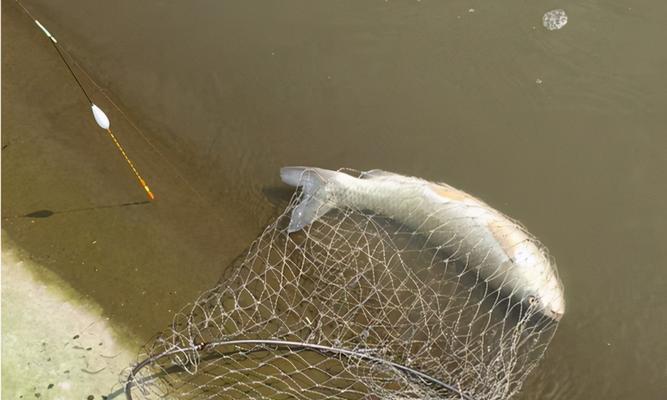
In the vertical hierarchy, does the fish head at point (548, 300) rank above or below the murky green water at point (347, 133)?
below

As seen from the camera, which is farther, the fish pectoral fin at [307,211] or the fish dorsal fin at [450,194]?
the fish pectoral fin at [307,211]

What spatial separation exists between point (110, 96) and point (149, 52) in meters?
0.53

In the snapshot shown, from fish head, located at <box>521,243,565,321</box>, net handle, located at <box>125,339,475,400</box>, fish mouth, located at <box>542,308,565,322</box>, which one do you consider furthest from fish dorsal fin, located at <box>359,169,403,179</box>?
fish mouth, located at <box>542,308,565,322</box>

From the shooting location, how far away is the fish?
422 centimetres

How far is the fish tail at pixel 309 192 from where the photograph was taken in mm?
4559

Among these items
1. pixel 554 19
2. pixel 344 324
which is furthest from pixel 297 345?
pixel 554 19

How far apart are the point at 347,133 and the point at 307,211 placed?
78 cm

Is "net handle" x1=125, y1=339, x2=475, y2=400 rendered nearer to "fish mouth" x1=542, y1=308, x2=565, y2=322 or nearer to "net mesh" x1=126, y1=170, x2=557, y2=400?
"net mesh" x1=126, y1=170, x2=557, y2=400

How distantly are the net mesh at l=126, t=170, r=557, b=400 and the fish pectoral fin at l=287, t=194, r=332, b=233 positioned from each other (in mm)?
79

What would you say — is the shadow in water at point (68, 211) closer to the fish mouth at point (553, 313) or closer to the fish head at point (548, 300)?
the fish head at point (548, 300)

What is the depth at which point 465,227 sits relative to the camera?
426 cm

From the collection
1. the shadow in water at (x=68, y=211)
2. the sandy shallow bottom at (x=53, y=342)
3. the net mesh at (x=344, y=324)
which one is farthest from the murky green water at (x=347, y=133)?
Answer: the net mesh at (x=344, y=324)

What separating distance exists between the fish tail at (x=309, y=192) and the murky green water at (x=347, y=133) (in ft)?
0.83

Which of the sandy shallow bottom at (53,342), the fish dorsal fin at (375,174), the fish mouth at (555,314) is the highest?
the fish dorsal fin at (375,174)
